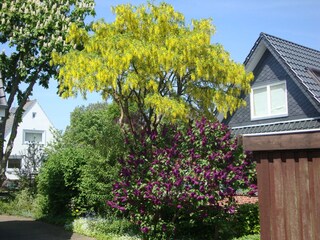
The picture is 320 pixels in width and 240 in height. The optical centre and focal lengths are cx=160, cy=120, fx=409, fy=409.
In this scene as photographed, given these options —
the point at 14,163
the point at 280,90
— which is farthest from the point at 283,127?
the point at 14,163

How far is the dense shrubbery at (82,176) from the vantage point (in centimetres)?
1291

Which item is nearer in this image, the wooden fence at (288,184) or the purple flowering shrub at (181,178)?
the wooden fence at (288,184)

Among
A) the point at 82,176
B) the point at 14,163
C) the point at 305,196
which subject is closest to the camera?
the point at 305,196

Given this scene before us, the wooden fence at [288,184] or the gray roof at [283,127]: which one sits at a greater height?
the gray roof at [283,127]

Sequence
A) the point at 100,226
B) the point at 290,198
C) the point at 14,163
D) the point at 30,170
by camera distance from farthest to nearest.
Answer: the point at 14,163 < the point at 30,170 < the point at 100,226 < the point at 290,198

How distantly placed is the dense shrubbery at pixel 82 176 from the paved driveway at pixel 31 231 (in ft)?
3.48

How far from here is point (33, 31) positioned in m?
17.0

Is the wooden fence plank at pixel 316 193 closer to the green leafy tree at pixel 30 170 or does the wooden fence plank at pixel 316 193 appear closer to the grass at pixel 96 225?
the grass at pixel 96 225

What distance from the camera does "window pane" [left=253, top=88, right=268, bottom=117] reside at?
1933 cm

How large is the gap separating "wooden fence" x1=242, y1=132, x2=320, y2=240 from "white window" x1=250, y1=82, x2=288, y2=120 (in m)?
13.1

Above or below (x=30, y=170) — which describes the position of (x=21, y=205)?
below

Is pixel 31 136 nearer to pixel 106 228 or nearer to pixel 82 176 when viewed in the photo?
pixel 82 176

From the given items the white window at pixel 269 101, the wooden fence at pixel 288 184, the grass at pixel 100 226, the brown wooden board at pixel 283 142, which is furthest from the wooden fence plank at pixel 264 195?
the white window at pixel 269 101

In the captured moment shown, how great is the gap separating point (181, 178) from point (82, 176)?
5.57 meters
